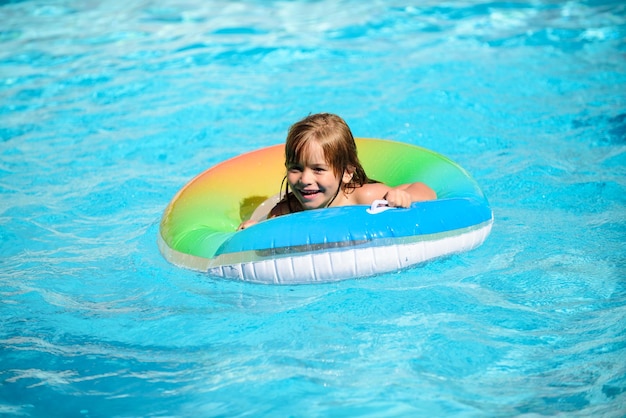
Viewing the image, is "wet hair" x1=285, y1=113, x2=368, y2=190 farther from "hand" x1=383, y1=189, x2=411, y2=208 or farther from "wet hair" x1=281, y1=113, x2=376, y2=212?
"hand" x1=383, y1=189, x2=411, y2=208

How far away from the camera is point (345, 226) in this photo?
3490 millimetres

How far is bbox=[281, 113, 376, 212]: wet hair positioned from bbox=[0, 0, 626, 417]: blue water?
0.65 metres

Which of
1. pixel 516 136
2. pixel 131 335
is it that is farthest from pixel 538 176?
pixel 131 335

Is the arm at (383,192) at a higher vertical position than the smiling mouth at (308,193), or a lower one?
lower

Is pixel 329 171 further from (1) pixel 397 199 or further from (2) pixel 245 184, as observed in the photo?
(2) pixel 245 184

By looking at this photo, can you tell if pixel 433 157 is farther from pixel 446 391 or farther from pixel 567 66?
A: pixel 567 66

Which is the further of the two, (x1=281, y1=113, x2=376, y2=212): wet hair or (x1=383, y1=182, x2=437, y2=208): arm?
(x1=281, y1=113, x2=376, y2=212): wet hair

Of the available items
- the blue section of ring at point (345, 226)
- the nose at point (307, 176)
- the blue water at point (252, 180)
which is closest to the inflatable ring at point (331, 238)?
the blue section of ring at point (345, 226)

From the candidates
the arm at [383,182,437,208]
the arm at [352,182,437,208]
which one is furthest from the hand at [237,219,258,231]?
the arm at [383,182,437,208]

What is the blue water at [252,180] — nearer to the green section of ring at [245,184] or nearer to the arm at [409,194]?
the green section of ring at [245,184]

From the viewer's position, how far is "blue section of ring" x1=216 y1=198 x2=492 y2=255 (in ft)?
11.4

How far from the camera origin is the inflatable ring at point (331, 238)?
11.5ft

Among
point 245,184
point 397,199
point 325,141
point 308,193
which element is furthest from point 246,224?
point 397,199

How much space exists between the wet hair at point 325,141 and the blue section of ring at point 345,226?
0.35 m
